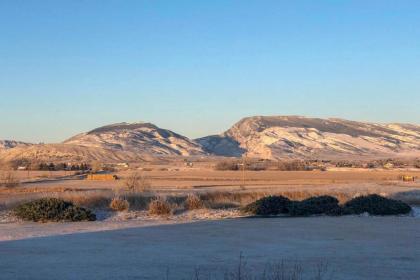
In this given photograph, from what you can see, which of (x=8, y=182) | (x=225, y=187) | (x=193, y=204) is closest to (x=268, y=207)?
(x=193, y=204)

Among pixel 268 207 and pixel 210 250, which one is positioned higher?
pixel 268 207

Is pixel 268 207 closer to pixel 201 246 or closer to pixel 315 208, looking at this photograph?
pixel 315 208

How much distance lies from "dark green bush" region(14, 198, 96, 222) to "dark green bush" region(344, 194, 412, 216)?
12005 millimetres

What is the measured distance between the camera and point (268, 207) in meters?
31.5

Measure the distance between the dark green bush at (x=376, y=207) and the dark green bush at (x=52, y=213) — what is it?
12005 mm

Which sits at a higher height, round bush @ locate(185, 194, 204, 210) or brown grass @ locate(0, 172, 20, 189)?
brown grass @ locate(0, 172, 20, 189)

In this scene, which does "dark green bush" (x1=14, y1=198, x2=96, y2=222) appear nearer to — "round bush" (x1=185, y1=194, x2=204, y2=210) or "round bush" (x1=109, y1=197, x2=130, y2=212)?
"round bush" (x1=109, y1=197, x2=130, y2=212)

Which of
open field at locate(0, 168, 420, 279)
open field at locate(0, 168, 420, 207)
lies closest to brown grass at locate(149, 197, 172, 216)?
open field at locate(0, 168, 420, 279)

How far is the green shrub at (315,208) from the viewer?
31.2 meters

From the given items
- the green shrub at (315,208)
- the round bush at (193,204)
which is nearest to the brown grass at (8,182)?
the round bush at (193,204)

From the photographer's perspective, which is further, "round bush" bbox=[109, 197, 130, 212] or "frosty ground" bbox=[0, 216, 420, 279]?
"round bush" bbox=[109, 197, 130, 212]

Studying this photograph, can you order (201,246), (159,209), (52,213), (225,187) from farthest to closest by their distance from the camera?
1. (225,187)
2. (159,209)
3. (52,213)
4. (201,246)

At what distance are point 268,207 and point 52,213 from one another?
31.7 ft

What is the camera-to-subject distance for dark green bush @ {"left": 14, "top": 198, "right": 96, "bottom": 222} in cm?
2811
